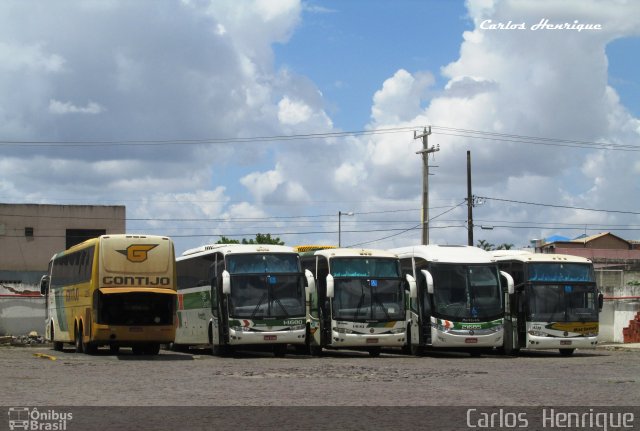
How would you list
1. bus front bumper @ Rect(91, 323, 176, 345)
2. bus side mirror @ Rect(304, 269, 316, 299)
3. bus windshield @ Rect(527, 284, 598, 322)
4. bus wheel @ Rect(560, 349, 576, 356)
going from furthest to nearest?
bus wheel @ Rect(560, 349, 576, 356), bus windshield @ Rect(527, 284, 598, 322), bus side mirror @ Rect(304, 269, 316, 299), bus front bumper @ Rect(91, 323, 176, 345)

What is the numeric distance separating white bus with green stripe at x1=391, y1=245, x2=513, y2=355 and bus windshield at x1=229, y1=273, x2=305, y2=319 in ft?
12.3

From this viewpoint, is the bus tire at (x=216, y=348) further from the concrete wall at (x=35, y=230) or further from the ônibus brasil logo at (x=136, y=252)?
the concrete wall at (x=35, y=230)

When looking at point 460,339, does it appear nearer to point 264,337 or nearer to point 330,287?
point 330,287

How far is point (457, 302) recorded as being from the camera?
108ft

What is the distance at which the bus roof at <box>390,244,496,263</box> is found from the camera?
33281 mm

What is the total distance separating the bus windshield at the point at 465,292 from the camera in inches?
1287

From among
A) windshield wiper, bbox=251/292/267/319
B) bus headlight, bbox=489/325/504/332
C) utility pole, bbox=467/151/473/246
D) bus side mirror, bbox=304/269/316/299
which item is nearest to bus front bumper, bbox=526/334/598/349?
bus headlight, bbox=489/325/504/332

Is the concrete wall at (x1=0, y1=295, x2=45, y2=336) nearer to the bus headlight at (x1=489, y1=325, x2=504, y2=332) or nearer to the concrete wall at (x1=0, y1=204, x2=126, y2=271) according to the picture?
the bus headlight at (x1=489, y1=325, x2=504, y2=332)

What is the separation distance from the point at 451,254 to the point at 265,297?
6037 millimetres

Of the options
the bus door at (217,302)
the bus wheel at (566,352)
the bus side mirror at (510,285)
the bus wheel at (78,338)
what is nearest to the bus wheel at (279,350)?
the bus door at (217,302)

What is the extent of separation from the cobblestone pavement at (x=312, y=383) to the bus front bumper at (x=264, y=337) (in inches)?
143

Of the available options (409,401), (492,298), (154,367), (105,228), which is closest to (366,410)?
(409,401)

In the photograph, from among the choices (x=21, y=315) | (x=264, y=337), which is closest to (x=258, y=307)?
(x=264, y=337)

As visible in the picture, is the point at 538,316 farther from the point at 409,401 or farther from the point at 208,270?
the point at 409,401
